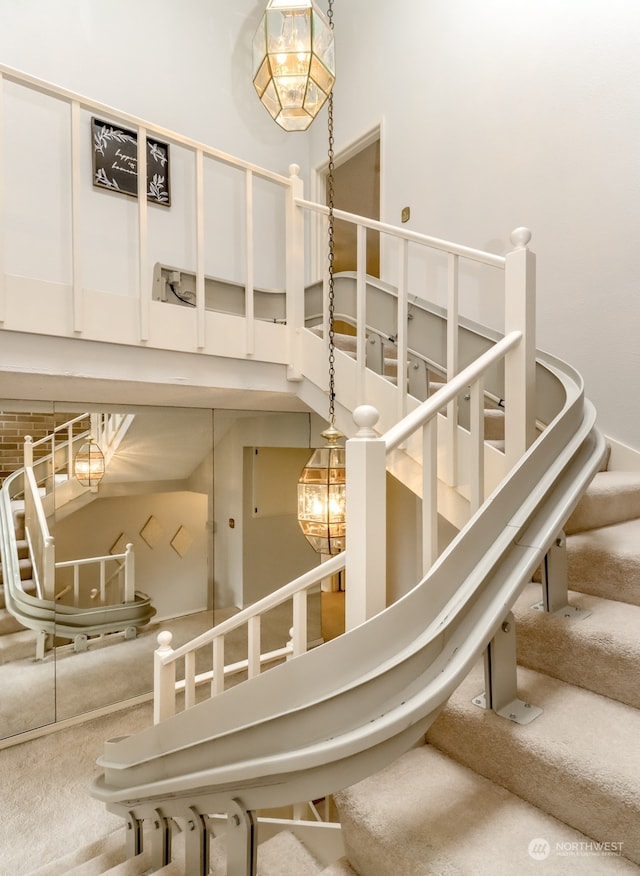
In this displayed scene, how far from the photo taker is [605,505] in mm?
1646

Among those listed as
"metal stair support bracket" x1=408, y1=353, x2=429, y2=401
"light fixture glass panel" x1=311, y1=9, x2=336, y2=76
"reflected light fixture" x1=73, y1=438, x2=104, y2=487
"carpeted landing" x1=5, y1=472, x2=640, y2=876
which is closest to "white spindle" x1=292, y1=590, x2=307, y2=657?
"carpeted landing" x1=5, y1=472, x2=640, y2=876

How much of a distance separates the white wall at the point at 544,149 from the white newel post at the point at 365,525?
5.78 ft

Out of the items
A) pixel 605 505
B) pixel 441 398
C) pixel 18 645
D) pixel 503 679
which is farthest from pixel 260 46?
pixel 18 645

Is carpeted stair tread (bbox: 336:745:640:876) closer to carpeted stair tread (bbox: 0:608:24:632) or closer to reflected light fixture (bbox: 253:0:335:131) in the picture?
reflected light fixture (bbox: 253:0:335:131)

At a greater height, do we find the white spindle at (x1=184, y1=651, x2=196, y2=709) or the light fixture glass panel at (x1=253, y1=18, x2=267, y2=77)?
the light fixture glass panel at (x1=253, y1=18, x2=267, y2=77)

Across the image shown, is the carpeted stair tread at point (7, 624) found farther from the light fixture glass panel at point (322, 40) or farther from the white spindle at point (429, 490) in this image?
the light fixture glass panel at point (322, 40)

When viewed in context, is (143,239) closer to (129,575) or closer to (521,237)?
(521,237)

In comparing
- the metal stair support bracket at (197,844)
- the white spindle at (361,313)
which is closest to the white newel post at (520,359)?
the white spindle at (361,313)

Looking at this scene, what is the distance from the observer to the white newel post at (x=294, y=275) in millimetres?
2348

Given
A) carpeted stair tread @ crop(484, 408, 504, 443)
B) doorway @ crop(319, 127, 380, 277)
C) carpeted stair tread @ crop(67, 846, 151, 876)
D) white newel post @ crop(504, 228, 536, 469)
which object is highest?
doorway @ crop(319, 127, 380, 277)

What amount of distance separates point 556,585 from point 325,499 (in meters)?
0.78

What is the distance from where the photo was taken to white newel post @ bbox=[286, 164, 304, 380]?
7.70 feet

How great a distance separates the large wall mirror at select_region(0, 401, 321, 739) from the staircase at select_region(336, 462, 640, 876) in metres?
2.43

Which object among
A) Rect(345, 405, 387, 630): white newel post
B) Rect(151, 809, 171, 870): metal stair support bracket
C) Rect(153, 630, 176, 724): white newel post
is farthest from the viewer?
Rect(153, 630, 176, 724): white newel post
